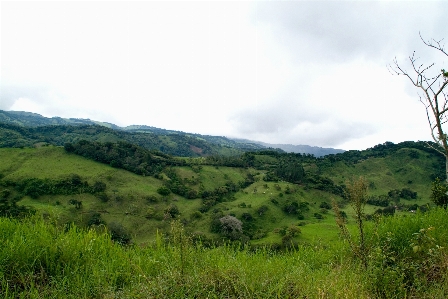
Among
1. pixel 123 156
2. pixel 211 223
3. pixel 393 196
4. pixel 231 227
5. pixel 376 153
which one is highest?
pixel 376 153

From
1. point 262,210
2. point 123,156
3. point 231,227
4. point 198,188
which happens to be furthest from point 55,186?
point 262,210

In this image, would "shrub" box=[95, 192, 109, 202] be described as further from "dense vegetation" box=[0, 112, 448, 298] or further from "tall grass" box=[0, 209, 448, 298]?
"tall grass" box=[0, 209, 448, 298]

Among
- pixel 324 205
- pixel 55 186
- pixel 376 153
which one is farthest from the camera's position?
pixel 376 153

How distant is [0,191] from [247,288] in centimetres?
8365

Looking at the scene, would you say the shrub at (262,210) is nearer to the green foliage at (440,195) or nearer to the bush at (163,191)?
the bush at (163,191)

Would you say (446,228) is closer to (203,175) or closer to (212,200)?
(212,200)

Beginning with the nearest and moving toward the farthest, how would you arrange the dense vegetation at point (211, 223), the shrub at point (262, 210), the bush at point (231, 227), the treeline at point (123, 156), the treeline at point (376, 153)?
the dense vegetation at point (211, 223) → the bush at point (231, 227) → the shrub at point (262, 210) → the treeline at point (123, 156) → the treeline at point (376, 153)

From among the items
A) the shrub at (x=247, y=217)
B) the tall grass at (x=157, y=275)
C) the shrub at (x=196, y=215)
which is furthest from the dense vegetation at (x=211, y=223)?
the shrub at (x=247, y=217)

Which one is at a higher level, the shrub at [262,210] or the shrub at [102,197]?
the shrub at [262,210]

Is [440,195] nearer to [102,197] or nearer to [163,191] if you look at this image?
[102,197]

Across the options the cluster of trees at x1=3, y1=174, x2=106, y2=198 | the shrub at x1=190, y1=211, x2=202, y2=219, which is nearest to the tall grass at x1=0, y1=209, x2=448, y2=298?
the shrub at x1=190, y1=211, x2=202, y2=219

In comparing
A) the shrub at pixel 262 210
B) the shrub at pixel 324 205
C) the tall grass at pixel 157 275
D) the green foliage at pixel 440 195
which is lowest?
the shrub at pixel 262 210

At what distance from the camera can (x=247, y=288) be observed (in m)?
3.62

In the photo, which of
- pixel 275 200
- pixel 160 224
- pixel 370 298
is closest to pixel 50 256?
pixel 370 298
